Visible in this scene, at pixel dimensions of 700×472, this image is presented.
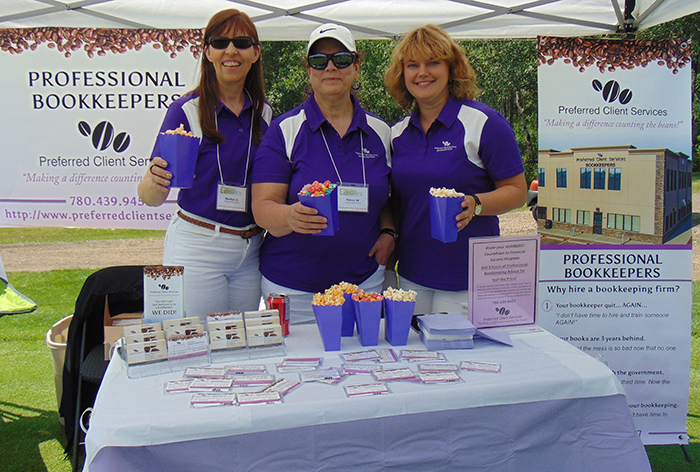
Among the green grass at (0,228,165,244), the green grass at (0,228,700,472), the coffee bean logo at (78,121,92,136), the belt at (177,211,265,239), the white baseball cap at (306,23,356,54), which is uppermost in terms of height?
the white baseball cap at (306,23,356,54)

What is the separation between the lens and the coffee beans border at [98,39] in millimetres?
3381

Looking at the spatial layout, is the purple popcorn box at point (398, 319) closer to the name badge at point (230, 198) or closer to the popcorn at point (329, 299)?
the popcorn at point (329, 299)

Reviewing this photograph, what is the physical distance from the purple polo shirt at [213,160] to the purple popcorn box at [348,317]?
2.12ft

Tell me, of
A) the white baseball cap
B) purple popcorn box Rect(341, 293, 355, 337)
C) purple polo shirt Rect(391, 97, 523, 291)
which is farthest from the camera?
purple polo shirt Rect(391, 97, 523, 291)

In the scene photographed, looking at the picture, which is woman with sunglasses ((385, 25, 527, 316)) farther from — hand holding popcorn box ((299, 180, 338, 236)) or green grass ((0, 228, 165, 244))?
green grass ((0, 228, 165, 244))

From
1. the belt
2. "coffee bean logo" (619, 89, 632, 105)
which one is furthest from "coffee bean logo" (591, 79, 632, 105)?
the belt


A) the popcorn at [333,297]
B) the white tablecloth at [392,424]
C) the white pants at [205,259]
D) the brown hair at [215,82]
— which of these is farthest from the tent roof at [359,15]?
the white tablecloth at [392,424]

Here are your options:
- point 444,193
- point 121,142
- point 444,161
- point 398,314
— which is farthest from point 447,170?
point 121,142

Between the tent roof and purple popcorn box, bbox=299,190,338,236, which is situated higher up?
the tent roof

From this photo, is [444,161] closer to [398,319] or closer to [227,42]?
[398,319]

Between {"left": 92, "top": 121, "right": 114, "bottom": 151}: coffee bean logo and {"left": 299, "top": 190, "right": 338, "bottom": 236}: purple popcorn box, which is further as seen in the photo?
{"left": 92, "top": 121, "right": 114, "bottom": 151}: coffee bean logo

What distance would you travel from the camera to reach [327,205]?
1.76 meters

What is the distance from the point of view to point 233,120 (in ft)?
7.42

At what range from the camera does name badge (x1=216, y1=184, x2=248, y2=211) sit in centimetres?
217
